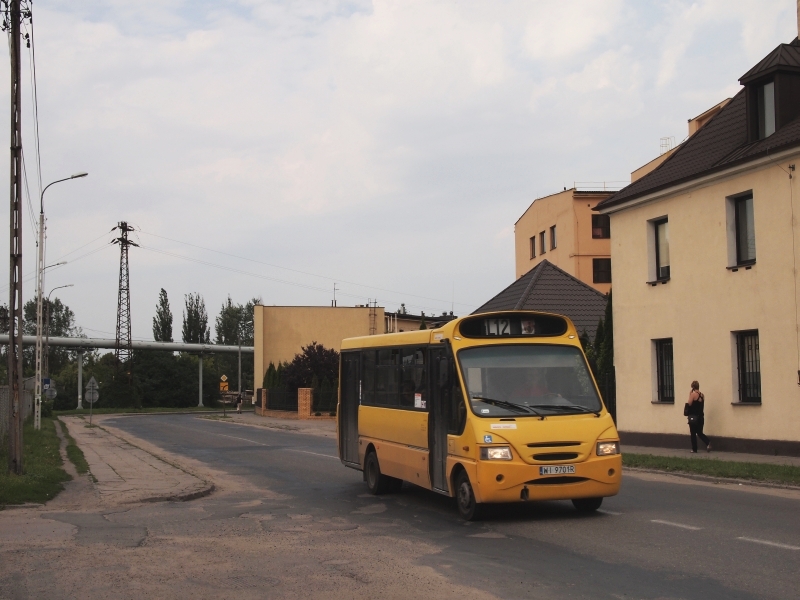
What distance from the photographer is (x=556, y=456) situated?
11.3 m

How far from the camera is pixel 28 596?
7.65m

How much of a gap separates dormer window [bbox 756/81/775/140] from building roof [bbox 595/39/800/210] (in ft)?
1.19

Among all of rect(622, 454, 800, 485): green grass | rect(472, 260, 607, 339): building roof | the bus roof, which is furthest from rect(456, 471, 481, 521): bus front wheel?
rect(472, 260, 607, 339): building roof

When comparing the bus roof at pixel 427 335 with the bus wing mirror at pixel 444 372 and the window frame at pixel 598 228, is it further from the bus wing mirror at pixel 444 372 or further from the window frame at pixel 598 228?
the window frame at pixel 598 228

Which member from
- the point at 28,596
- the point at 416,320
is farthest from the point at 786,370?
the point at 416,320

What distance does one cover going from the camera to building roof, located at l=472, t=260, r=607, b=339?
37.2 meters

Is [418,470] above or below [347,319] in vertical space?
below

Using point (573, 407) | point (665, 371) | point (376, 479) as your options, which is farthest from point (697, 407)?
point (573, 407)

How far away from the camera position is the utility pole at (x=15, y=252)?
683 inches

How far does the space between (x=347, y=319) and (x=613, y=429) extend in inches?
3072

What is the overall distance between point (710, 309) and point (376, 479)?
11.9 meters

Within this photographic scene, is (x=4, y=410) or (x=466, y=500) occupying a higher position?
(x=4, y=410)

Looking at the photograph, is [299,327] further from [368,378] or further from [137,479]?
[368,378]

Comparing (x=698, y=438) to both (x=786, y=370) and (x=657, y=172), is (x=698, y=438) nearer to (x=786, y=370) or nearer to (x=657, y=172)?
Result: (x=786, y=370)
